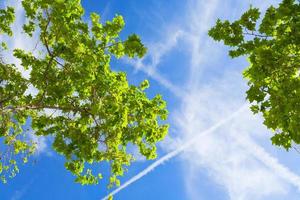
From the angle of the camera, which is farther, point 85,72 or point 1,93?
point 1,93

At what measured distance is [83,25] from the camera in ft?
49.7

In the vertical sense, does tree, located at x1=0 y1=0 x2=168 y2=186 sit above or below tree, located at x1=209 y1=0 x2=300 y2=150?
above

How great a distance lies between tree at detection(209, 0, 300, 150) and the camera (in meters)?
10.8

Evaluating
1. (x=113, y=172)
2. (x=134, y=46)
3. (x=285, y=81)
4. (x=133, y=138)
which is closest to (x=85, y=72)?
(x=134, y=46)

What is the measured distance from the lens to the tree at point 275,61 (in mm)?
10758

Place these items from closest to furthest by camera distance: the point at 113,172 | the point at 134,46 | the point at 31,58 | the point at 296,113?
the point at 296,113, the point at 134,46, the point at 31,58, the point at 113,172

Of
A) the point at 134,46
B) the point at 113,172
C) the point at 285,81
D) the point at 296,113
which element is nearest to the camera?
the point at 296,113

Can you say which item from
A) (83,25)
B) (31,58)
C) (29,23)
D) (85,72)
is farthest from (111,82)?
(29,23)

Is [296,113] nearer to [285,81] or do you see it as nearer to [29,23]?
[285,81]

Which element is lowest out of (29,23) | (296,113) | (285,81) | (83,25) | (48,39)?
(296,113)

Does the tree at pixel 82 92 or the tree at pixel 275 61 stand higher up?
the tree at pixel 82 92

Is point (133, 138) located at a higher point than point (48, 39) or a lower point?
lower

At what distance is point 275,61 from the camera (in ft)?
36.0

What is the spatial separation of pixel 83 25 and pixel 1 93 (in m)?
4.42
